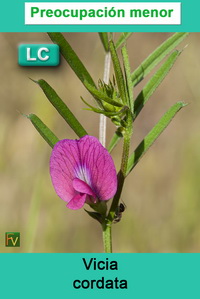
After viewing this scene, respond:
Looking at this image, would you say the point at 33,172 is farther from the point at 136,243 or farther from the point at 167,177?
the point at 167,177

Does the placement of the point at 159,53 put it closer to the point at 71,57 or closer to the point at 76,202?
the point at 71,57

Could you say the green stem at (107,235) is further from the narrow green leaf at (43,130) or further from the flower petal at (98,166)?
the narrow green leaf at (43,130)

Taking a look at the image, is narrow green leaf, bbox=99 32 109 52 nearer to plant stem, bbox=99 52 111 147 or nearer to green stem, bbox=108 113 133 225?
plant stem, bbox=99 52 111 147

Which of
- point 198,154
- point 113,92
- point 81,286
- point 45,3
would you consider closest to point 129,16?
point 45,3

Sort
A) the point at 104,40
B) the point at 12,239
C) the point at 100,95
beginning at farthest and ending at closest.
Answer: the point at 12,239 → the point at 104,40 → the point at 100,95

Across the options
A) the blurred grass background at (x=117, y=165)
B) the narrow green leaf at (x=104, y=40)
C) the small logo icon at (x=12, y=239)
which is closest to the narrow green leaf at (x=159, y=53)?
the narrow green leaf at (x=104, y=40)

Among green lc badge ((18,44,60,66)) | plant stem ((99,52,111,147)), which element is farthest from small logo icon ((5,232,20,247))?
plant stem ((99,52,111,147))
